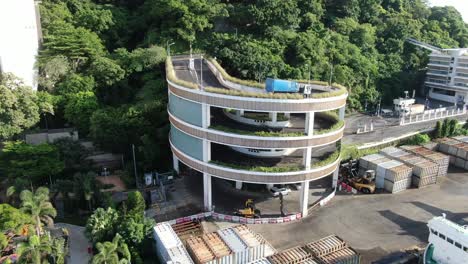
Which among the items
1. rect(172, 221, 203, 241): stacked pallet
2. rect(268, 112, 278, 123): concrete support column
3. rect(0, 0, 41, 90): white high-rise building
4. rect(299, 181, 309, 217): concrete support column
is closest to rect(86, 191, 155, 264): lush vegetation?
rect(172, 221, 203, 241): stacked pallet

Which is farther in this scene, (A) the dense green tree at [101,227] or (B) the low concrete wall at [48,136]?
(B) the low concrete wall at [48,136]

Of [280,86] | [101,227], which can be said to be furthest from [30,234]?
[280,86]

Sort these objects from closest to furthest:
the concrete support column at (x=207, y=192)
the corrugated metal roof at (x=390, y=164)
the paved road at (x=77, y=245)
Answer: the paved road at (x=77, y=245)
the concrete support column at (x=207, y=192)
the corrugated metal roof at (x=390, y=164)

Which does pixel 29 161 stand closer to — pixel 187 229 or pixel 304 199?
pixel 187 229

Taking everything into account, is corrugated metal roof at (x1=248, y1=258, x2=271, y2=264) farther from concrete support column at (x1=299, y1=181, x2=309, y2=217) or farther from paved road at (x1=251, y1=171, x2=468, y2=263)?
concrete support column at (x1=299, y1=181, x2=309, y2=217)

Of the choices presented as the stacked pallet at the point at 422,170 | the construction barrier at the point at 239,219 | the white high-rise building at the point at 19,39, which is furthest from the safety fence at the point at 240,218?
the white high-rise building at the point at 19,39

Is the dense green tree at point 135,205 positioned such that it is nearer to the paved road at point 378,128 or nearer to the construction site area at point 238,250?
the construction site area at point 238,250

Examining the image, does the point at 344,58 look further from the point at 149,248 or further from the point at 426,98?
the point at 149,248
